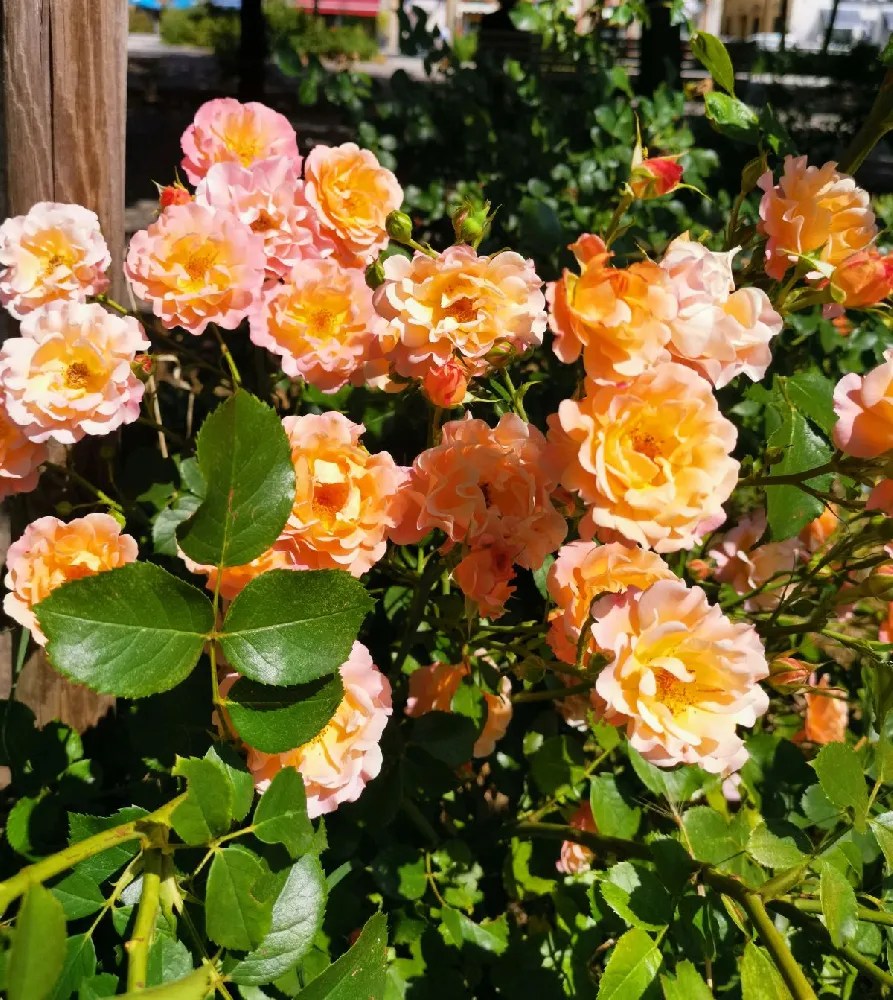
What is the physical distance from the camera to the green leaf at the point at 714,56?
2.62 ft

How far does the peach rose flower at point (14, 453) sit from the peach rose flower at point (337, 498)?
0.30 m

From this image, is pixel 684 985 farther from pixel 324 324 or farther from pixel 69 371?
pixel 69 371

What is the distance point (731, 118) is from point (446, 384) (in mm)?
408

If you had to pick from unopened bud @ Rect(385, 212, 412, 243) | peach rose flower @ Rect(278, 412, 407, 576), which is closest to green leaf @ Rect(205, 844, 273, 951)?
peach rose flower @ Rect(278, 412, 407, 576)

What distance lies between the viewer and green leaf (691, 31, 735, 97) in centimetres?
80

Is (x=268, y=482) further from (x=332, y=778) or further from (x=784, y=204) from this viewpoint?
(x=784, y=204)

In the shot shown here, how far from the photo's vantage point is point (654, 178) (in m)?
0.70

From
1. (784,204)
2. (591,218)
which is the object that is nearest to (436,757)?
(784,204)

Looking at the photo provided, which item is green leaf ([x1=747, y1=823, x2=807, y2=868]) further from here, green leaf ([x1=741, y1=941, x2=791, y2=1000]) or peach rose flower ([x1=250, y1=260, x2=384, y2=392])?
peach rose flower ([x1=250, y1=260, x2=384, y2=392])

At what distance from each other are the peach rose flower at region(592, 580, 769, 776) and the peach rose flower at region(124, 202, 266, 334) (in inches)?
18.7

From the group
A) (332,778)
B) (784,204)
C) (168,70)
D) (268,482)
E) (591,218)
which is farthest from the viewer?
(168,70)

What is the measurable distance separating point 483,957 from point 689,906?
1.22 feet

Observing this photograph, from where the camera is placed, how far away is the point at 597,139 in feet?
6.03

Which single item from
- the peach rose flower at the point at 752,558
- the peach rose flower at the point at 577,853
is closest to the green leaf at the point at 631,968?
the peach rose flower at the point at 577,853
